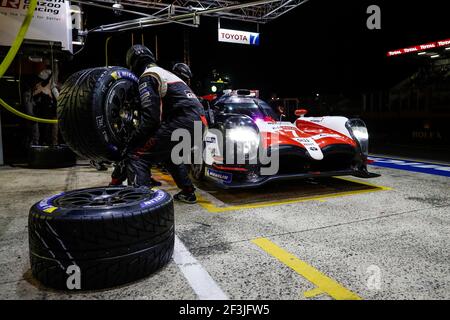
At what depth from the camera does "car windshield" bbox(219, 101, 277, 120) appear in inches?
202

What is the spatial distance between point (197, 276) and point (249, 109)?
11.7 feet

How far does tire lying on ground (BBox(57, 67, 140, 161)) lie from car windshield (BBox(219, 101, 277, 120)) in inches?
78.4

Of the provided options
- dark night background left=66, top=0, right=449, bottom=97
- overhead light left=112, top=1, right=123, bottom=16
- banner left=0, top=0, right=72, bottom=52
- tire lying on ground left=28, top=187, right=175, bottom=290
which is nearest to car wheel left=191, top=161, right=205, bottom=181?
tire lying on ground left=28, top=187, right=175, bottom=290

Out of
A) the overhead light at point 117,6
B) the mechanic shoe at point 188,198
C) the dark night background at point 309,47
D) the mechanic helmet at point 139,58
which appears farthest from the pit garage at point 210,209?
the dark night background at point 309,47

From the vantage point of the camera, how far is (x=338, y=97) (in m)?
17.2

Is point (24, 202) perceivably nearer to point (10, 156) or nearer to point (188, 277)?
point (188, 277)

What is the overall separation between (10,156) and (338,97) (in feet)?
48.0

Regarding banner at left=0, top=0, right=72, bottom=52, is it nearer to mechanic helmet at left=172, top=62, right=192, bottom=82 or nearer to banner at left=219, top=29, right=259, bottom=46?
mechanic helmet at left=172, top=62, right=192, bottom=82

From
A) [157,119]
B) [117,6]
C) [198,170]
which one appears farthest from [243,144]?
[117,6]

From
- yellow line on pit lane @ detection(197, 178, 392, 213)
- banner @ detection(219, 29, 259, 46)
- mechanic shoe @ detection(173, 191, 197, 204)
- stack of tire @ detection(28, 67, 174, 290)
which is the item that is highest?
banner @ detection(219, 29, 259, 46)

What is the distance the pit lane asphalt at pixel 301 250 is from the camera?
1824 mm
